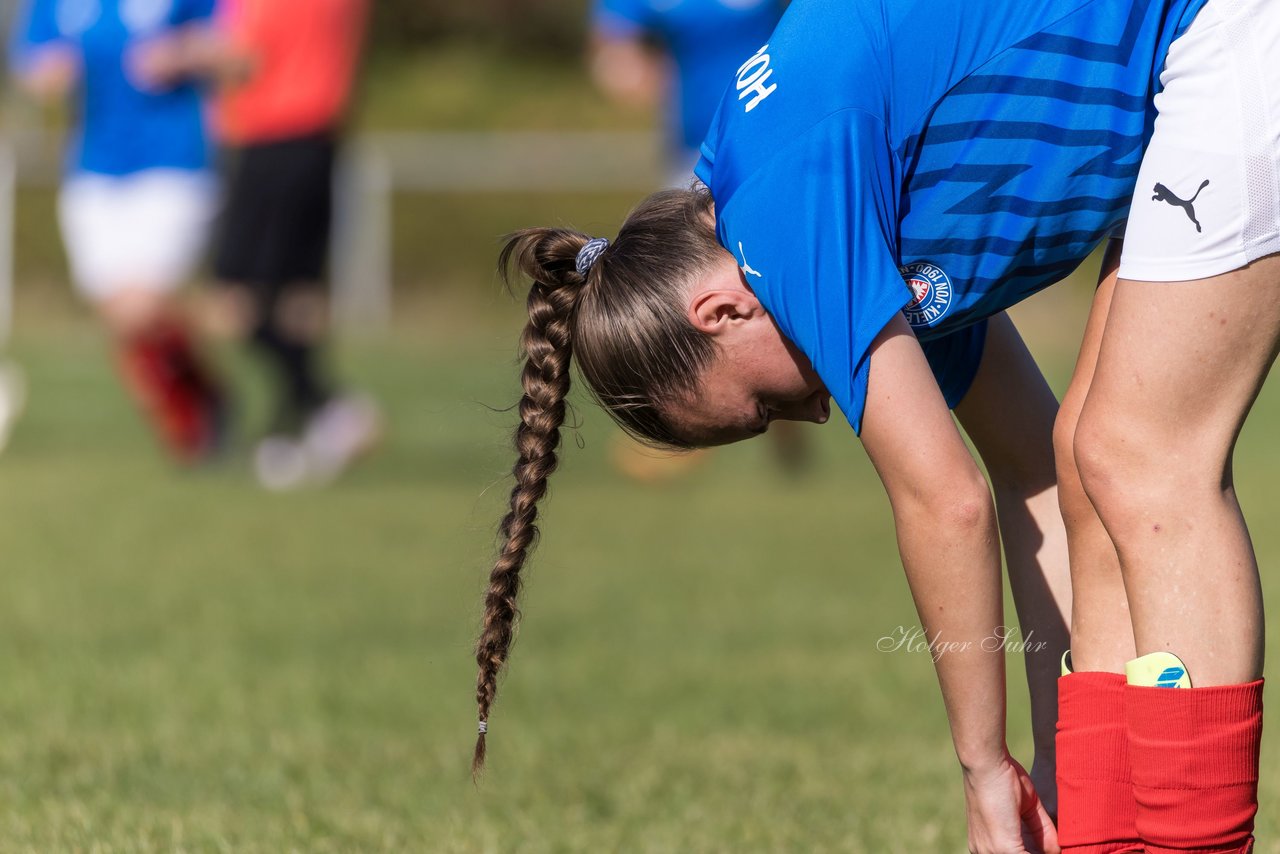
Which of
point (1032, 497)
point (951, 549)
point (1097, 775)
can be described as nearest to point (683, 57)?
point (1032, 497)

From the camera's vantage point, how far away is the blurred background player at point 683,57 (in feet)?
27.1

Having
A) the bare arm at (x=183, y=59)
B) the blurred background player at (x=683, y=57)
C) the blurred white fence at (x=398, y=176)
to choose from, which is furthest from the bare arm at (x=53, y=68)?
the blurred white fence at (x=398, y=176)

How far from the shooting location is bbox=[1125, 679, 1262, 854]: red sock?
7.31 feet

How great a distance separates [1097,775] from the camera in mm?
2463

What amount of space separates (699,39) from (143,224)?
2.78 meters

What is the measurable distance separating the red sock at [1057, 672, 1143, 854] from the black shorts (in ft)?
22.3

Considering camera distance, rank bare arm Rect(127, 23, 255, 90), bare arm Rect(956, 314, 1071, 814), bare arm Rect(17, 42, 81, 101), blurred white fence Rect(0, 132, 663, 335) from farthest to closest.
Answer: blurred white fence Rect(0, 132, 663, 335), bare arm Rect(17, 42, 81, 101), bare arm Rect(127, 23, 255, 90), bare arm Rect(956, 314, 1071, 814)

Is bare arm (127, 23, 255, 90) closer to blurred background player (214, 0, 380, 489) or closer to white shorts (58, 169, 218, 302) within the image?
blurred background player (214, 0, 380, 489)

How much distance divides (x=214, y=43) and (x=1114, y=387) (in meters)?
6.80

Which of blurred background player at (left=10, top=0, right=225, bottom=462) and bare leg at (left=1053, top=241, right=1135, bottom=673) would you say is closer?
bare leg at (left=1053, top=241, right=1135, bottom=673)

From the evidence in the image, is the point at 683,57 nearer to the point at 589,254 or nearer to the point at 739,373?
the point at 589,254

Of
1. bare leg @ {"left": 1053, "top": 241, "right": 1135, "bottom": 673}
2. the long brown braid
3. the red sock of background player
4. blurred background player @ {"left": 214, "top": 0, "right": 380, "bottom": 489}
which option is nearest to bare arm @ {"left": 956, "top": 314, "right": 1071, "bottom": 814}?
bare leg @ {"left": 1053, "top": 241, "right": 1135, "bottom": 673}

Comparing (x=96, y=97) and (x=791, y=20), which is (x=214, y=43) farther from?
(x=791, y=20)

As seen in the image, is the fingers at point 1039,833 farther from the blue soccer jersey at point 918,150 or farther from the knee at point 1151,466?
the blue soccer jersey at point 918,150
